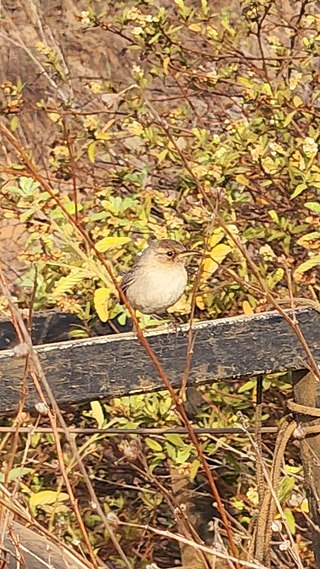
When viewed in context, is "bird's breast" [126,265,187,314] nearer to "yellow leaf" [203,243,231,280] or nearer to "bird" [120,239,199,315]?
"bird" [120,239,199,315]

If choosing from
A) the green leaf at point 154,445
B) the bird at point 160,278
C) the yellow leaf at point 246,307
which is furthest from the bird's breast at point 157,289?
the green leaf at point 154,445

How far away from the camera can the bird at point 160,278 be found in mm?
3268

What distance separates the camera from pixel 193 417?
11.9 ft

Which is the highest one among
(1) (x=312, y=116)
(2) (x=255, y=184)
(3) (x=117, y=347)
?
(3) (x=117, y=347)

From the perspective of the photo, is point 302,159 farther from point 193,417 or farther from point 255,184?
point 193,417

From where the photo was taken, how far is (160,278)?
332 cm

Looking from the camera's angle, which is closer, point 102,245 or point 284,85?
point 102,245

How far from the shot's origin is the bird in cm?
327

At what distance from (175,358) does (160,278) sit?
1350 mm

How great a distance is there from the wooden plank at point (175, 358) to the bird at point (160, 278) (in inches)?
50.2

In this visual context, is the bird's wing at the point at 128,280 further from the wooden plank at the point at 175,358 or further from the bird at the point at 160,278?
the wooden plank at the point at 175,358

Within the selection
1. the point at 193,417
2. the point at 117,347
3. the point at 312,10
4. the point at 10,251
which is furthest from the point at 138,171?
the point at 10,251

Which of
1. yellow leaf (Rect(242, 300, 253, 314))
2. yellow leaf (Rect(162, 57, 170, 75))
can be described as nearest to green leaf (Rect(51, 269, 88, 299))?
yellow leaf (Rect(242, 300, 253, 314))

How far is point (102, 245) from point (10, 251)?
4.77 meters
